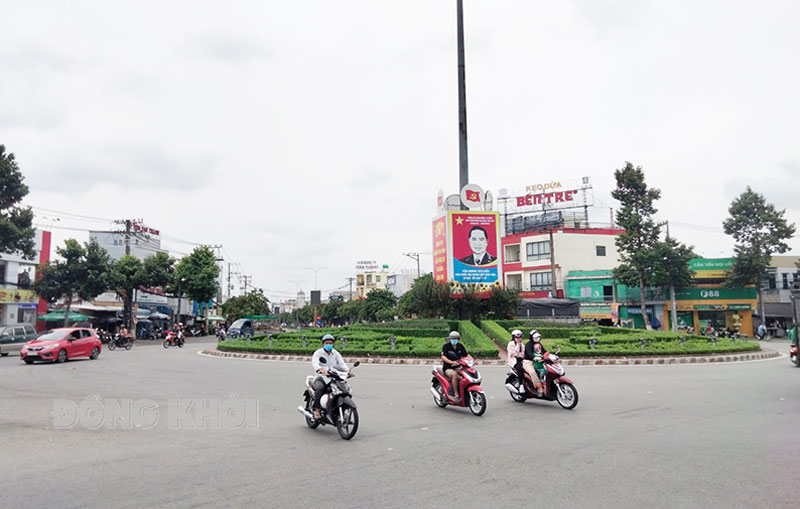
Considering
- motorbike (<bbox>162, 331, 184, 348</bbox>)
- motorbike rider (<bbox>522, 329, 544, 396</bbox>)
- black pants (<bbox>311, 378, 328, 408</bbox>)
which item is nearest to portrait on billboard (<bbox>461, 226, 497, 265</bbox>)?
motorbike (<bbox>162, 331, 184, 348</bbox>)

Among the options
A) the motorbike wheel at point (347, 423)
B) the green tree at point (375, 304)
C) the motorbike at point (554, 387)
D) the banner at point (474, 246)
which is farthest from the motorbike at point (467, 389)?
the green tree at point (375, 304)

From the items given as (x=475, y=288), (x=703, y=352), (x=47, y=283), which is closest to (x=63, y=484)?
(x=703, y=352)

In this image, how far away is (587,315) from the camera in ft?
173

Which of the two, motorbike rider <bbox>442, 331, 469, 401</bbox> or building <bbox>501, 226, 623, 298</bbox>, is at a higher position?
building <bbox>501, 226, 623, 298</bbox>

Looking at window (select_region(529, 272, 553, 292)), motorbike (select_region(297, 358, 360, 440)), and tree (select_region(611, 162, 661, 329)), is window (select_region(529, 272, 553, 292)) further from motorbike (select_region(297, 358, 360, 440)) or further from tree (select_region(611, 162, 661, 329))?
motorbike (select_region(297, 358, 360, 440))

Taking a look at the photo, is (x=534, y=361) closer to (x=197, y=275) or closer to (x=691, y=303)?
(x=197, y=275)

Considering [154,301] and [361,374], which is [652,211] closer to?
[361,374]

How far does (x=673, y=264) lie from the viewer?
4719 centimetres

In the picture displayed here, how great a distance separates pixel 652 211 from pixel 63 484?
4994 centimetres

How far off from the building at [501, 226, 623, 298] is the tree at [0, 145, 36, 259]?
4081 cm

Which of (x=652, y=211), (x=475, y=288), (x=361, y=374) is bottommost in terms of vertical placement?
(x=361, y=374)

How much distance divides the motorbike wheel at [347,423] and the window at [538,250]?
51051 mm

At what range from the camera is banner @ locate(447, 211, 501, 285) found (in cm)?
2972

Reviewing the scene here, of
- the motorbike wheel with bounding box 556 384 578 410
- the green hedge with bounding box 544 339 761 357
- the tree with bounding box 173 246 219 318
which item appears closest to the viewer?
the motorbike wheel with bounding box 556 384 578 410
